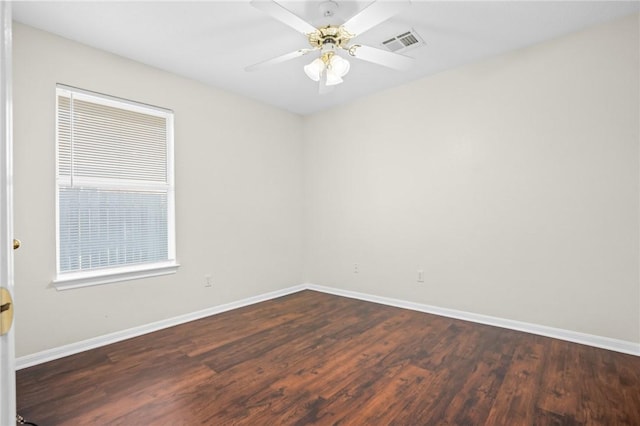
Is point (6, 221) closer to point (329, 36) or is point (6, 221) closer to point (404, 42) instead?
point (329, 36)

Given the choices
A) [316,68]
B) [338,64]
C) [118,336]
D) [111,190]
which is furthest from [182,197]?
[338,64]

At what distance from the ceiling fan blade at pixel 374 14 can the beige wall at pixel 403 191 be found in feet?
6.21

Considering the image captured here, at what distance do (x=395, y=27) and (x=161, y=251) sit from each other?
318cm

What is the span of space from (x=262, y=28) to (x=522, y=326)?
12.1 feet

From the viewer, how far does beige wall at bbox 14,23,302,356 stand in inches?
98.0

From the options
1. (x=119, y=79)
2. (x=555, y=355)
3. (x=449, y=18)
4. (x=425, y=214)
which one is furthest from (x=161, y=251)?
(x=555, y=355)

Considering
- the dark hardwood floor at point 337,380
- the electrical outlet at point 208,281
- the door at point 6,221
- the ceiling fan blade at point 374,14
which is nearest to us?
the door at point 6,221

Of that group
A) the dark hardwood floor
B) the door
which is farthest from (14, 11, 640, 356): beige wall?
the door

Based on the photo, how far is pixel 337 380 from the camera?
2.20 metres

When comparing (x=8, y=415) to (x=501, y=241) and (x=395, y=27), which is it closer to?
(x=395, y=27)

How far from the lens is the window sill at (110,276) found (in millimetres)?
2645

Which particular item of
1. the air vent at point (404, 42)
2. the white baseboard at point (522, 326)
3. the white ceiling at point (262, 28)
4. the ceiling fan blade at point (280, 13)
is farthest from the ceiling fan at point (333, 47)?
the white baseboard at point (522, 326)

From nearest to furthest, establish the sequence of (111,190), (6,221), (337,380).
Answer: (6,221) < (337,380) < (111,190)

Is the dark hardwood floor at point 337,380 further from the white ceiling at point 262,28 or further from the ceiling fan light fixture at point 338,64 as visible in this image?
the white ceiling at point 262,28
